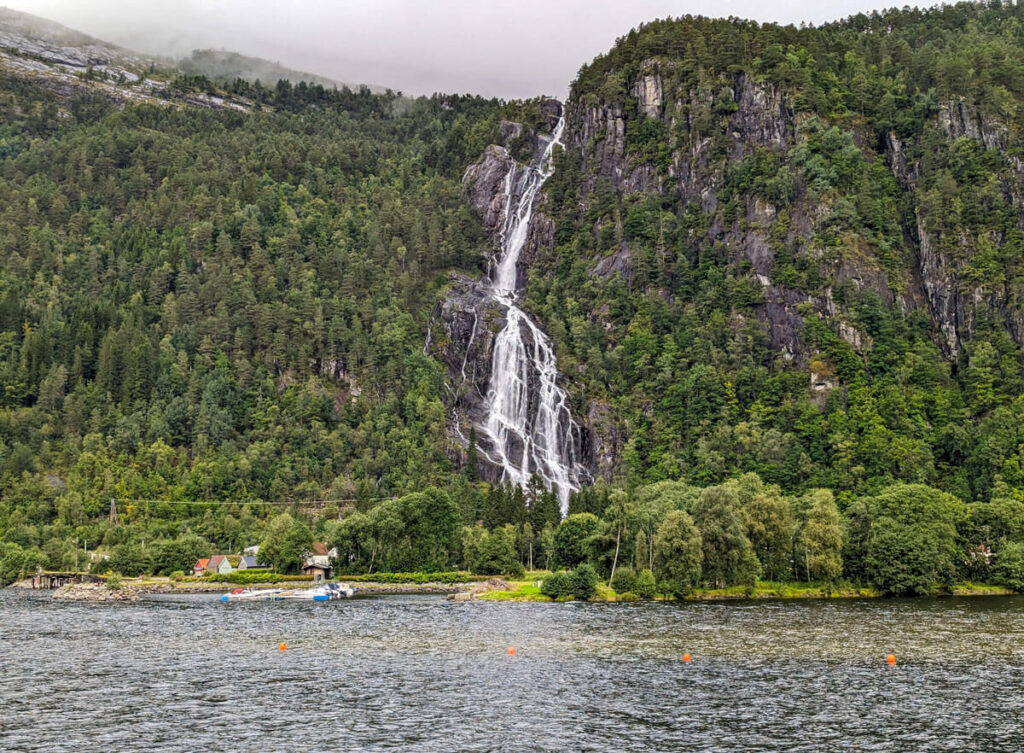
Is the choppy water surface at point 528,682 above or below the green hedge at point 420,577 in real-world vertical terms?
below

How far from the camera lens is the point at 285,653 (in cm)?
7500

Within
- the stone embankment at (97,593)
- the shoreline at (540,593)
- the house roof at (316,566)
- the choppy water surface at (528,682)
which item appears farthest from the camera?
the house roof at (316,566)

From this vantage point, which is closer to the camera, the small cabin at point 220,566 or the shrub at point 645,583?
the shrub at point 645,583

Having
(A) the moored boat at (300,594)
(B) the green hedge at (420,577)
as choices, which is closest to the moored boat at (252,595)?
(A) the moored boat at (300,594)

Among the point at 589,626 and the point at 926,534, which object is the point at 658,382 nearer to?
the point at 926,534

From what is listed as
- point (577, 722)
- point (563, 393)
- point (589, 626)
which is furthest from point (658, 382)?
point (577, 722)

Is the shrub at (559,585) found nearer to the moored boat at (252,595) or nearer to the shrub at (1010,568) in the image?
the moored boat at (252,595)

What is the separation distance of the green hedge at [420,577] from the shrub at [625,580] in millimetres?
28417

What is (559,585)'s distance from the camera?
381 ft

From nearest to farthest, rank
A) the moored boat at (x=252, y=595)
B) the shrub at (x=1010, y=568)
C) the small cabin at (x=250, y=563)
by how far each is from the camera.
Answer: the shrub at (x=1010, y=568) → the moored boat at (x=252, y=595) → the small cabin at (x=250, y=563)

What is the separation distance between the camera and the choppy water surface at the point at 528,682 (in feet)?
155

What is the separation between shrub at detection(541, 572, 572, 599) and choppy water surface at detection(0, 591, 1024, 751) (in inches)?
620

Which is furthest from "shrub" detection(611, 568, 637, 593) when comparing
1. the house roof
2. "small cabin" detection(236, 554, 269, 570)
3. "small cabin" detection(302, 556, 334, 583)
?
"small cabin" detection(236, 554, 269, 570)

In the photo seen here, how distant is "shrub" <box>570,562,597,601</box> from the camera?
115 m
